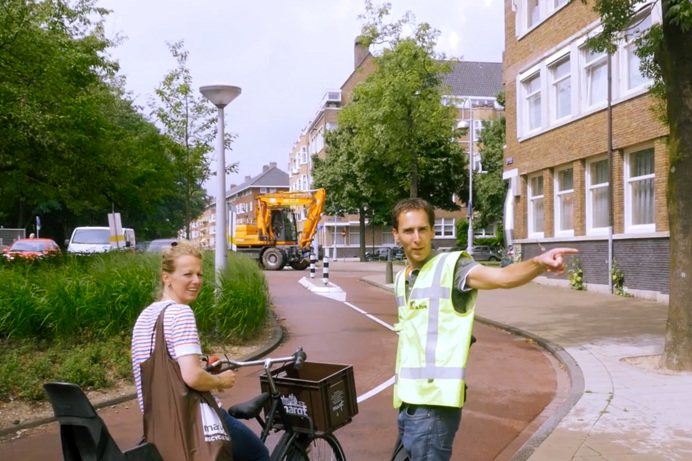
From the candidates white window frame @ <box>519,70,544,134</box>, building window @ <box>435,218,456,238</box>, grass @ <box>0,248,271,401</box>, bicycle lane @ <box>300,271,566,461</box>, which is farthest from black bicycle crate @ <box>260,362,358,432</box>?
building window @ <box>435,218,456,238</box>

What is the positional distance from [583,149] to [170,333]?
64.4ft

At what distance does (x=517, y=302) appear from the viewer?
17.0 metres

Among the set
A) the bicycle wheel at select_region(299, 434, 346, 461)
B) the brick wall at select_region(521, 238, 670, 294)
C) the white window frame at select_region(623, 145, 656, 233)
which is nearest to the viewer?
the bicycle wheel at select_region(299, 434, 346, 461)

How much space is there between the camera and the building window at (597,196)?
19.9 meters

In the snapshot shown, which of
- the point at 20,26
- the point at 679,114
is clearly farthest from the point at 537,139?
the point at 20,26

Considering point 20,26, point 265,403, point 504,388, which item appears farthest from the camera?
point 20,26

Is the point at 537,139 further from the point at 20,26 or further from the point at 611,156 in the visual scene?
the point at 20,26

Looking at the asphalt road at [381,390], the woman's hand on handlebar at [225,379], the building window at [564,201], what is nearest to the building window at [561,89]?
the building window at [564,201]

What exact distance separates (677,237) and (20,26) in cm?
1047

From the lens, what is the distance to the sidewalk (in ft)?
17.4

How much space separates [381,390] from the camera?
25.2 ft

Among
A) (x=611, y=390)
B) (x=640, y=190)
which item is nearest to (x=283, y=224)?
(x=640, y=190)

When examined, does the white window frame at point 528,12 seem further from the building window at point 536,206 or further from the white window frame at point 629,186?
the white window frame at point 629,186

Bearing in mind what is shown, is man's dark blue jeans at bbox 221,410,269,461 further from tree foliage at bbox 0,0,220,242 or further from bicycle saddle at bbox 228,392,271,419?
tree foliage at bbox 0,0,220,242
